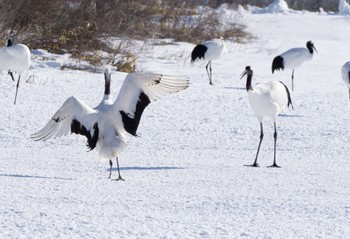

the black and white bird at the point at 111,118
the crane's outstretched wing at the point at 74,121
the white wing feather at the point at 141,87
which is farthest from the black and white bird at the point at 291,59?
the crane's outstretched wing at the point at 74,121

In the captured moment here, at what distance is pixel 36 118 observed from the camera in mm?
10781

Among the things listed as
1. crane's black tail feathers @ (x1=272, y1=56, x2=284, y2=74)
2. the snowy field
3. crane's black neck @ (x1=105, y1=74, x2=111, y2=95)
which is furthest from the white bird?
crane's black tail feathers @ (x1=272, y1=56, x2=284, y2=74)

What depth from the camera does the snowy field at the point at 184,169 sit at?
536 centimetres

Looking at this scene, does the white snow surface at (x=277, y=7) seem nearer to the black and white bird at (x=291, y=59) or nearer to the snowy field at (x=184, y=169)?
the black and white bird at (x=291, y=59)

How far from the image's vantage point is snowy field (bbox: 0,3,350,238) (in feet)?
17.6

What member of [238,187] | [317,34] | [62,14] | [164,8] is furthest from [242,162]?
[317,34]

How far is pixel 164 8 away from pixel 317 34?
610 centimetres

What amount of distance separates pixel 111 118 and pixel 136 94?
1.06ft

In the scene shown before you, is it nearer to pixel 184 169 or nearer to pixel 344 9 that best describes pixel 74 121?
pixel 184 169

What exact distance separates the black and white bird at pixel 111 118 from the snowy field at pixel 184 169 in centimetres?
34

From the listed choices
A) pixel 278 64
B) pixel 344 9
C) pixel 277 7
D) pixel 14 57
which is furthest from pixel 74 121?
pixel 344 9

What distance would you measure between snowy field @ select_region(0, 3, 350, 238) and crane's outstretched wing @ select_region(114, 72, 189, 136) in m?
0.58

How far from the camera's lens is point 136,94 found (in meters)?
7.39

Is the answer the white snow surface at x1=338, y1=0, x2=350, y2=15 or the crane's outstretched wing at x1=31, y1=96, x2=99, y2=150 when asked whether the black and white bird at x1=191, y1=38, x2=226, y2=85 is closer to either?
the crane's outstretched wing at x1=31, y1=96, x2=99, y2=150
